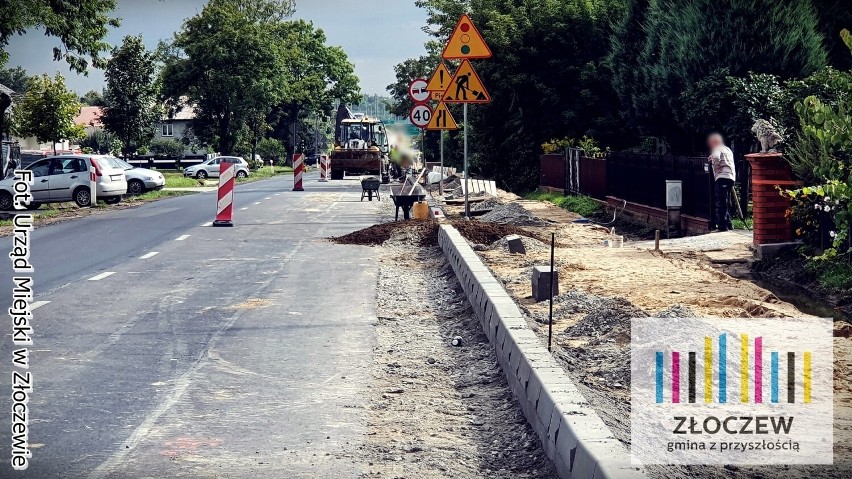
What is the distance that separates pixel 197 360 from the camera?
369 inches

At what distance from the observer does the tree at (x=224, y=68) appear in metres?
85.4

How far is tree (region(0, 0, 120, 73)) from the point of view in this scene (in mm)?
34812

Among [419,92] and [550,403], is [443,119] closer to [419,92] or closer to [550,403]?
[419,92]

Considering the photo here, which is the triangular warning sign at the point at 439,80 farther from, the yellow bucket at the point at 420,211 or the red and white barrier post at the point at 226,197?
the red and white barrier post at the point at 226,197

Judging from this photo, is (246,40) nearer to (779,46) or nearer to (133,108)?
(133,108)

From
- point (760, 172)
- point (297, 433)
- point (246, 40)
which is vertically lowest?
point (297, 433)

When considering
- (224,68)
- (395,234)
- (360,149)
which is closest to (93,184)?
(395,234)

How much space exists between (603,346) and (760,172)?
27.3 feet

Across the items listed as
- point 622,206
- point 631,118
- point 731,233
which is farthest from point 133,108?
point 731,233

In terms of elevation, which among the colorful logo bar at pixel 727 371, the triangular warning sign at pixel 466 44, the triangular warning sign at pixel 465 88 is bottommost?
the colorful logo bar at pixel 727 371

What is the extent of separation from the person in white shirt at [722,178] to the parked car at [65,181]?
1991 cm

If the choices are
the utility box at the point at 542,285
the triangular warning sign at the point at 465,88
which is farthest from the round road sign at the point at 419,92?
the utility box at the point at 542,285

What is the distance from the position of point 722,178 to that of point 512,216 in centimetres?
607

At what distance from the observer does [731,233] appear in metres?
19.0
